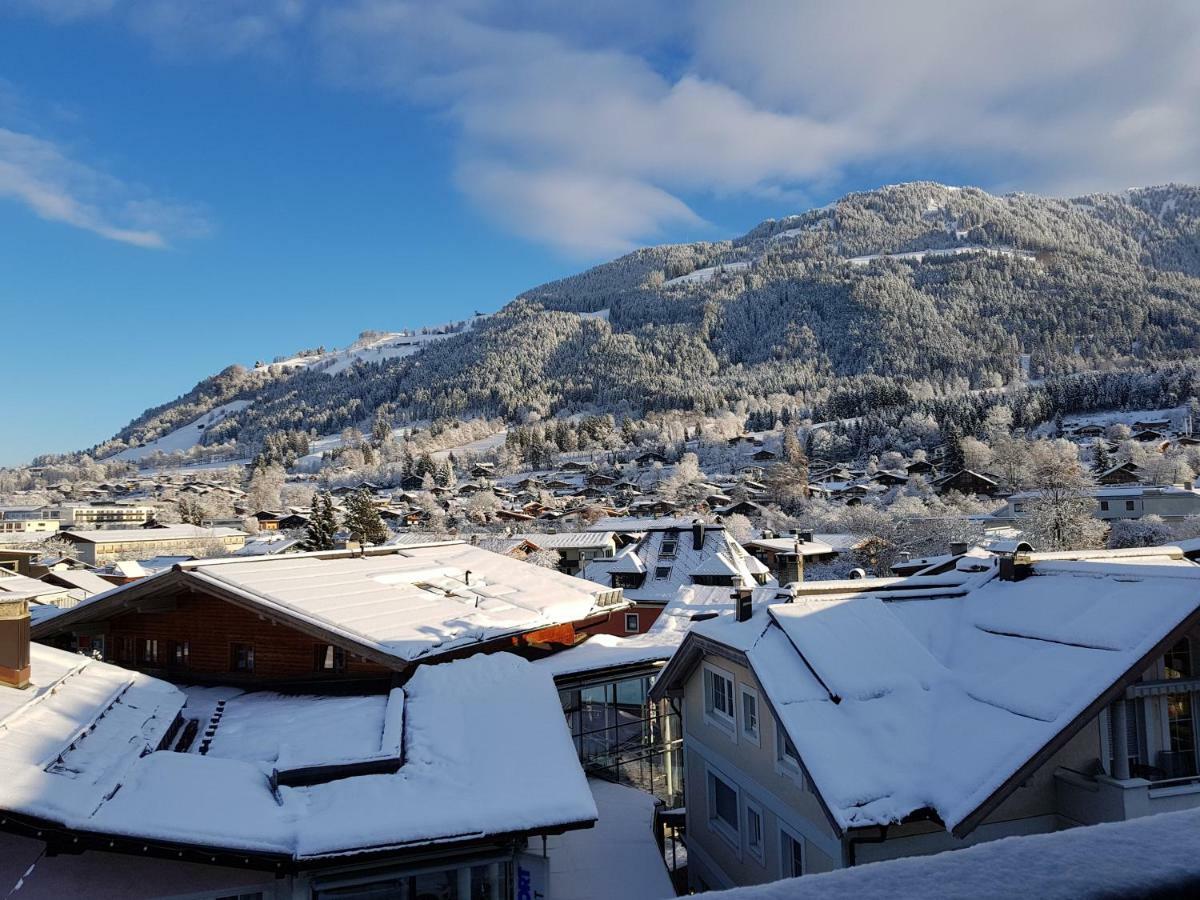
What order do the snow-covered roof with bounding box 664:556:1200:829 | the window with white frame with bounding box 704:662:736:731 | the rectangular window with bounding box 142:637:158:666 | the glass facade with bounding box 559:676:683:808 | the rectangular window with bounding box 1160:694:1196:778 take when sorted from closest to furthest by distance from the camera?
the snow-covered roof with bounding box 664:556:1200:829, the rectangular window with bounding box 1160:694:1196:778, the window with white frame with bounding box 704:662:736:731, the rectangular window with bounding box 142:637:158:666, the glass facade with bounding box 559:676:683:808

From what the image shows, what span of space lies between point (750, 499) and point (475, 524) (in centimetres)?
3267

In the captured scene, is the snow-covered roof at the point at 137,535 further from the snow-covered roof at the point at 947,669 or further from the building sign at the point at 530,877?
the snow-covered roof at the point at 947,669

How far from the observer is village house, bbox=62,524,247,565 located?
72.1 metres

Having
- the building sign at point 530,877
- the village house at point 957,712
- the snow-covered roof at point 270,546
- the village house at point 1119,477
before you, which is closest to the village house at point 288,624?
the building sign at point 530,877

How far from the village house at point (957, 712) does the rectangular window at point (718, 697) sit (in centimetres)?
15

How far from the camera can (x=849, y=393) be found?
16288 centimetres

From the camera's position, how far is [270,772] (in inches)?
398

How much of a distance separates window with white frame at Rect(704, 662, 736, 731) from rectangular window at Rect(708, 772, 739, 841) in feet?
3.20

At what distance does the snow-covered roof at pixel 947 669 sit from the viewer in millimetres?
8570

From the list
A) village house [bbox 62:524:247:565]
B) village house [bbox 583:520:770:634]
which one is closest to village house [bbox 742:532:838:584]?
village house [bbox 583:520:770:634]

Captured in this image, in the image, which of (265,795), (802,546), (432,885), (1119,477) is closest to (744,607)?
(432,885)

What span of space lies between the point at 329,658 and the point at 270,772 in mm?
4786

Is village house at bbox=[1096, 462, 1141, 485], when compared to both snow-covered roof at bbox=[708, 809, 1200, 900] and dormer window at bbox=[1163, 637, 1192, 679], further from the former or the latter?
snow-covered roof at bbox=[708, 809, 1200, 900]

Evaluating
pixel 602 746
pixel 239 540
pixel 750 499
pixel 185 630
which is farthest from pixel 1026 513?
pixel 239 540
